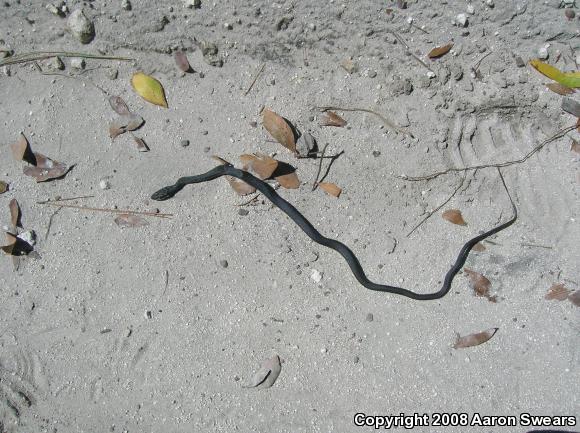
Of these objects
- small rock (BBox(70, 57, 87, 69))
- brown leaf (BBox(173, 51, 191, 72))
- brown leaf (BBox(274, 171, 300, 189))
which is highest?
brown leaf (BBox(173, 51, 191, 72))

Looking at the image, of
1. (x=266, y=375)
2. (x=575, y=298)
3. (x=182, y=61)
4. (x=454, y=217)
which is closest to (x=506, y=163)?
(x=454, y=217)

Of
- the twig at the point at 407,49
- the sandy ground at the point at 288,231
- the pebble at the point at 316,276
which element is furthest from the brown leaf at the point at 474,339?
the twig at the point at 407,49

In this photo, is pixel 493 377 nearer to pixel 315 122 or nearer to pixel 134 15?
pixel 315 122

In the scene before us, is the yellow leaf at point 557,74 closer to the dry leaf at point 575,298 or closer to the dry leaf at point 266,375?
the dry leaf at point 575,298

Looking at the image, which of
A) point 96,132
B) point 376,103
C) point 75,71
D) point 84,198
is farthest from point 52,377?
point 376,103

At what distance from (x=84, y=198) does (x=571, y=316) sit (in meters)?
2.88

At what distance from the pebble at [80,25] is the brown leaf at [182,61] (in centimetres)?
50

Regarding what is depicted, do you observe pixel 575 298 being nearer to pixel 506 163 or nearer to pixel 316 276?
pixel 506 163

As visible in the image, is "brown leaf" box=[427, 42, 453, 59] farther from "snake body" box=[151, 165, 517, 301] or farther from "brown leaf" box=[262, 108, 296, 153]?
"brown leaf" box=[262, 108, 296, 153]

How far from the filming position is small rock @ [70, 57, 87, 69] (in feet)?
8.98

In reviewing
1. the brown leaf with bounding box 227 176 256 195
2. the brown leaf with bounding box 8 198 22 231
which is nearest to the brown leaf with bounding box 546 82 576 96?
the brown leaf with bounding box 227 176 256 195

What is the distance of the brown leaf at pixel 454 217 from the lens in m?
2.70

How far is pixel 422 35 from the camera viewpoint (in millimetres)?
2652

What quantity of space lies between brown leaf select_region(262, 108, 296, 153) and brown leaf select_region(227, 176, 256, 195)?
323 mm
